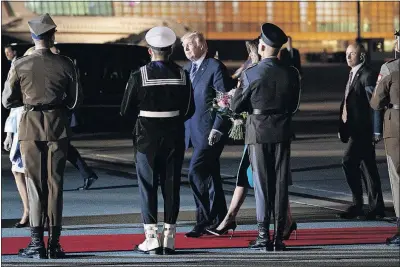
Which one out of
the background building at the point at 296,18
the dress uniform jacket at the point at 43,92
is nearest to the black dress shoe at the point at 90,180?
the dress uniform jacket at the point at 43,92

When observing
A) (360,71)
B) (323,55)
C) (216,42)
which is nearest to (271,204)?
(360,71)

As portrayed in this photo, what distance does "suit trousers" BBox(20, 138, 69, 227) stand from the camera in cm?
948

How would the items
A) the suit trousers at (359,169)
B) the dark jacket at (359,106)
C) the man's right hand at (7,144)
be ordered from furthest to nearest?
the suit trousers at (359,169), the dark jacket at (359,106), the man's right hand at (7,144)

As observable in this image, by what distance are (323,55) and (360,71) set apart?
102684 mm

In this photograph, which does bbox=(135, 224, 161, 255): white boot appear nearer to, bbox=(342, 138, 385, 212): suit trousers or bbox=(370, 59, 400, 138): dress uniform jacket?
bbox=(370, 59, 400, 138): dress uniform jacket

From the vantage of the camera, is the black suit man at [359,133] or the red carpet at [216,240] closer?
the red carpet at [216,240]

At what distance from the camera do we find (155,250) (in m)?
9.37

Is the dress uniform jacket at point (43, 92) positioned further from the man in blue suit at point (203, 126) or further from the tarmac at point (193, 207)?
the man in blue suit at point (203, 126)

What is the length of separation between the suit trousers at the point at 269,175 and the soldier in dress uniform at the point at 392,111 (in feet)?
2.62

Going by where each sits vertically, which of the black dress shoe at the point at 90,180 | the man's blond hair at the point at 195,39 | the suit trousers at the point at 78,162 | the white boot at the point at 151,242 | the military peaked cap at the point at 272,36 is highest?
the military peaked cap at the point at 272,36

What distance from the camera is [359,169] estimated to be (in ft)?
38.7

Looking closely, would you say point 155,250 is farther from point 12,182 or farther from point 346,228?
point 12,182

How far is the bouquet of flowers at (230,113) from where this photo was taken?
33.8 ft

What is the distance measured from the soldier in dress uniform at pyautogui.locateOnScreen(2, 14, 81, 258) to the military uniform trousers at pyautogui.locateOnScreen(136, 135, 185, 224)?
2.08ft
